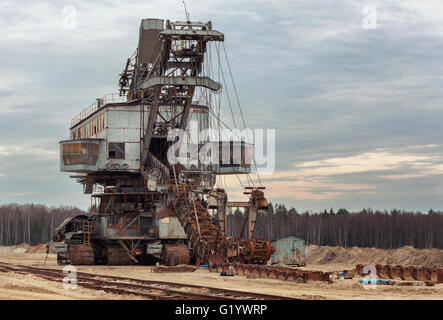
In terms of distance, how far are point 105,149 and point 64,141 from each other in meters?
3.43

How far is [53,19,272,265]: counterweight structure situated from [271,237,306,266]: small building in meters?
3.71

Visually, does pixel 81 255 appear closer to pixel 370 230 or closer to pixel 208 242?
pixel 208 242

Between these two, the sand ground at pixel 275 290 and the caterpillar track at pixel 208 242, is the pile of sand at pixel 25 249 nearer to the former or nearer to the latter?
the caterpillar track at pixel 208 242

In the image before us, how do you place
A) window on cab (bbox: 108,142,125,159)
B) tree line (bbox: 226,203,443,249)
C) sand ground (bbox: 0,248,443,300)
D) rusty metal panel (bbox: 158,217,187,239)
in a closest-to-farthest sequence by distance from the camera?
sand ground (bbox: 0,248,443,300)
rusty metal panel (bbox: 158,217,187,239)
window on cab (bbox: 108,142,125,159)
tree line (bbox: 226,203,443,249)

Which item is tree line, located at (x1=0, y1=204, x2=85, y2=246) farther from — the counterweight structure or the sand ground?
the sand ground

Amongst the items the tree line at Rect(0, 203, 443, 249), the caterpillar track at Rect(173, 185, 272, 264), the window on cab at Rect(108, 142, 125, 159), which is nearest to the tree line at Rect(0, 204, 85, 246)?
the tree line at Rect(0, 203, 443, 249)

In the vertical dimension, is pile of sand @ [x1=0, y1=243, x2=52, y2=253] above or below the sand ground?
below

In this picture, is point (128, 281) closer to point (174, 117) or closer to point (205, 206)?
point (205, 206)

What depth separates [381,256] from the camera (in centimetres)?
5534

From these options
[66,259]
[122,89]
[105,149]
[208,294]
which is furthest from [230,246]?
[122,89]

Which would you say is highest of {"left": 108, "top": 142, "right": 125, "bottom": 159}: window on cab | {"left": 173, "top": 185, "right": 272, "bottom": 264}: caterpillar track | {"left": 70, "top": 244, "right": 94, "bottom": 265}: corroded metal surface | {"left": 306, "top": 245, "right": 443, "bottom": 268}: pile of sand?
{"left": 108, "top": 142, "right": 125, "bottom": 159}: window on cab

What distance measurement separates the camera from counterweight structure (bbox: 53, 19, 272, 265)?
38.4 m

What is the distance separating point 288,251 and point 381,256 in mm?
12740
